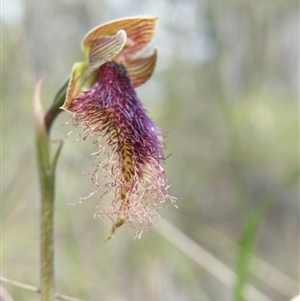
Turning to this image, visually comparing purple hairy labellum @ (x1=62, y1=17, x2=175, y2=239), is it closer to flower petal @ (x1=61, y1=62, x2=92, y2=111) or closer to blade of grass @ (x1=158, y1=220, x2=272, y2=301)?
flower petal @ (x1=61, y1=62, x2=92, y2=111)

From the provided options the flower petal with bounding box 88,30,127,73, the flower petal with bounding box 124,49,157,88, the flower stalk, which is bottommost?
the flower stalk

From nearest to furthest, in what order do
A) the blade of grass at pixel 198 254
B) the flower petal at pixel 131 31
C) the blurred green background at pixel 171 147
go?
1. the flower petal at pixel 131 31
2. the blade of grass at pixel 198 254
3. the blurred green background at pixel 171 147

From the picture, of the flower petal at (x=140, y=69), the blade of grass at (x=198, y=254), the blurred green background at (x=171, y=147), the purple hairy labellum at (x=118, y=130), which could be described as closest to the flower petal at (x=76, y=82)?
the purple hairy labellum at (x=118, y=130)

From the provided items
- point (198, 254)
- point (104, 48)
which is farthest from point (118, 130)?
point (198, 254)

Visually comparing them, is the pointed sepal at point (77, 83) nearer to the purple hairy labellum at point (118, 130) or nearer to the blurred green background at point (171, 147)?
the purple hairy labellum at point (118, 130)

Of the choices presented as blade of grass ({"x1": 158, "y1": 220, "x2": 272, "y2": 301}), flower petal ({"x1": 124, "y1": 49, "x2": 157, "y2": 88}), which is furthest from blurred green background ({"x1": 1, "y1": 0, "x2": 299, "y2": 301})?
flower petal ({"x1": 124, "y1": 49, "x2": 157, "y2": 88})

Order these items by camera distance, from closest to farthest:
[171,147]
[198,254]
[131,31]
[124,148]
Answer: [124,148] < [131,31] < [198,254] < [171,147]

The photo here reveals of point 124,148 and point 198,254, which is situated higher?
point 124,148

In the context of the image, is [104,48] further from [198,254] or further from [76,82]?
[198,254]
